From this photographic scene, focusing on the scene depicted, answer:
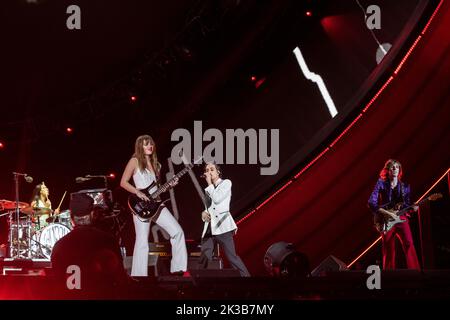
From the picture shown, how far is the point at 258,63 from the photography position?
11117 millimetres

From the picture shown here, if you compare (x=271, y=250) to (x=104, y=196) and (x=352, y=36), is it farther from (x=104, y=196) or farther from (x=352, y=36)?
(x=352, y=36)

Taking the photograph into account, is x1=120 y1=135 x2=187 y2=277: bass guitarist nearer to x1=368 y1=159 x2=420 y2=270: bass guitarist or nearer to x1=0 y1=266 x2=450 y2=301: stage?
x1=0 y1=266 x2=450 y2=301: stage

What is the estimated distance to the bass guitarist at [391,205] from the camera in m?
7.45

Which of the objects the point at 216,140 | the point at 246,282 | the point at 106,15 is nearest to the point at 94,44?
the point at 106,15

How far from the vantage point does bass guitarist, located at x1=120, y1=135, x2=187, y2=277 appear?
6752mm

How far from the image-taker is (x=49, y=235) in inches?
381

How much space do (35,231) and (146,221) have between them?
3.72m

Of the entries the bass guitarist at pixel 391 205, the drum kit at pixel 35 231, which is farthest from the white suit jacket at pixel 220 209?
the drum kit at pixel 35 231

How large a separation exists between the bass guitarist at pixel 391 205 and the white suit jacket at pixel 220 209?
6.29ft

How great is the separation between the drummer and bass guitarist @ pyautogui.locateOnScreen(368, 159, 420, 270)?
17.9ft

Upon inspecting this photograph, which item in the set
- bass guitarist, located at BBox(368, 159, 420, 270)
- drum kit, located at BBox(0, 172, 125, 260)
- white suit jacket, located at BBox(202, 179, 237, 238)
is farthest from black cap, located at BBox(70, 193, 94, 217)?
drum kit, located at BBox(0, 172, 125, 260)

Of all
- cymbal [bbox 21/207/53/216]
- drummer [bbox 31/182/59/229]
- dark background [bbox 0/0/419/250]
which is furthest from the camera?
dark background [bbox 0/0/419/250]

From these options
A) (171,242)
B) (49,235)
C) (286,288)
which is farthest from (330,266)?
(49,235)

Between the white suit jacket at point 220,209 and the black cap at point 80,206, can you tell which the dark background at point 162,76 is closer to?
the white suit jacket at point 220,209
